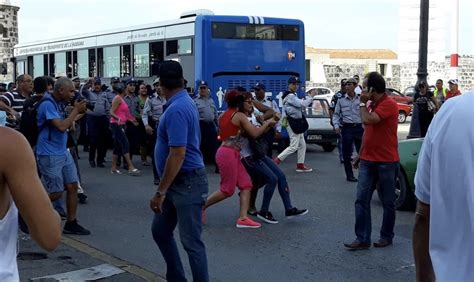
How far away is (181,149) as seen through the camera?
4957 mm

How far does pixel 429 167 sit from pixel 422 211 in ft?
0.82

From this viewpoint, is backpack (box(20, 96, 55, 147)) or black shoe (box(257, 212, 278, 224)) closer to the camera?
backpack (box(20, 96, 55, 147))

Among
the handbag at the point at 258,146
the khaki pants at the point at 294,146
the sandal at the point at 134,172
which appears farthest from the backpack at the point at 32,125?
the khaki pants at the point at 294,146

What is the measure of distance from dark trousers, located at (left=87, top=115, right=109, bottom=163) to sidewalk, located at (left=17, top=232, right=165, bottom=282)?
6880mm

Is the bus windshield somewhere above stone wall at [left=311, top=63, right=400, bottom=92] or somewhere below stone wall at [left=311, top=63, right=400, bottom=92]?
above

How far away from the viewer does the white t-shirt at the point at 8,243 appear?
2.41 m

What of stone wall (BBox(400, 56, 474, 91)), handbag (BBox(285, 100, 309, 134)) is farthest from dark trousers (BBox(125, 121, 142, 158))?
stone wall (BBox(400, 56, 474, 91))

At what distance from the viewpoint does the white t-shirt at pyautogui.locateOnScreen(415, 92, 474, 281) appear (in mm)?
2141

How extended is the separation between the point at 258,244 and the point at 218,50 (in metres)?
8.73

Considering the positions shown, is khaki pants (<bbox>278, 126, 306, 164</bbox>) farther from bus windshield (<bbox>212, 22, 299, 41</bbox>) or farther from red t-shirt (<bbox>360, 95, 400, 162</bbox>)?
red t-shirt (<bbox>360, 95, 400, 162</bbox>)

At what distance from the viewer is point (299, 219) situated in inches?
343

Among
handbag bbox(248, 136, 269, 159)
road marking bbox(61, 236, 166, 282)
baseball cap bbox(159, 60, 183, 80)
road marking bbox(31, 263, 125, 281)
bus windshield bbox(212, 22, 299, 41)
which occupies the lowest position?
road marking bbox(61, 236, 166, 282)

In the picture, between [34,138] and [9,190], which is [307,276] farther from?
[9,190]

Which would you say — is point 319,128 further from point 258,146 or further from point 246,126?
point 246,126
